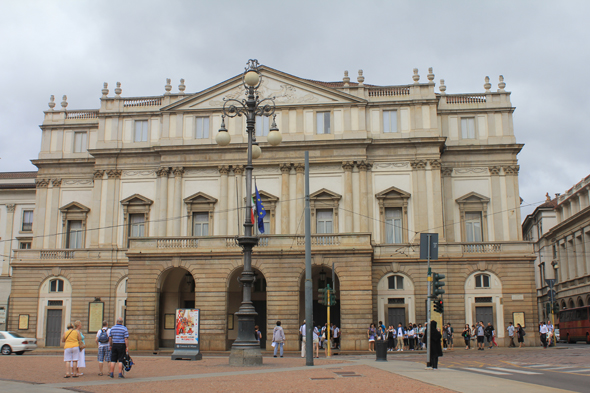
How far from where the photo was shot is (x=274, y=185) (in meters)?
46.2

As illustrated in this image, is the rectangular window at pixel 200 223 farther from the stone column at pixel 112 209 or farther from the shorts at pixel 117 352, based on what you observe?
the shorts at pixel 117 352

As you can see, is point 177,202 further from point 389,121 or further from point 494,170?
point 494,170

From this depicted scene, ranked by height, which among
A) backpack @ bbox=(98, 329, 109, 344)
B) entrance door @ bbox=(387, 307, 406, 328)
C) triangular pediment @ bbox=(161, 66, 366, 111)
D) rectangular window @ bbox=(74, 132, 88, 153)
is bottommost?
backpack @ bbox=(98, 329, 109, 344)

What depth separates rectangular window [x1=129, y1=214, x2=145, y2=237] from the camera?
47438mm

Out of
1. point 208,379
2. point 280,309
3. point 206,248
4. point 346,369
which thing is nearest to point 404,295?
point 280,309

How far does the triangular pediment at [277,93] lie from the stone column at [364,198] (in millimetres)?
5072

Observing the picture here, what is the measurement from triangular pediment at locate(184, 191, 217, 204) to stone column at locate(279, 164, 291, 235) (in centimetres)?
508

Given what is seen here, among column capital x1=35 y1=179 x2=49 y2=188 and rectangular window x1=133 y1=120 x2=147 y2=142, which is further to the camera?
column capital x1=35 y1=179 x2=49 y2=188

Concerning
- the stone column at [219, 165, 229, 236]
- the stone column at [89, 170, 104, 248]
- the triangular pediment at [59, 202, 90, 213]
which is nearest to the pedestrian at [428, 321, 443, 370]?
the stone column at [219, 165, 229, 236]

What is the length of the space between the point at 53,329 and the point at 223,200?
1627 cm

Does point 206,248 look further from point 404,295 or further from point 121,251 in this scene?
point 404,295

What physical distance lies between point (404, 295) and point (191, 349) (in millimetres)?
19472

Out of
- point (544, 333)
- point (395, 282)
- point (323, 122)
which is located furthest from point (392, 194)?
point (544, 333)

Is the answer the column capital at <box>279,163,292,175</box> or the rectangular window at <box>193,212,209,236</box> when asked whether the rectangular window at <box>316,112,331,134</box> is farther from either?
the rectangular window at <box>193,212,209,236</box>
